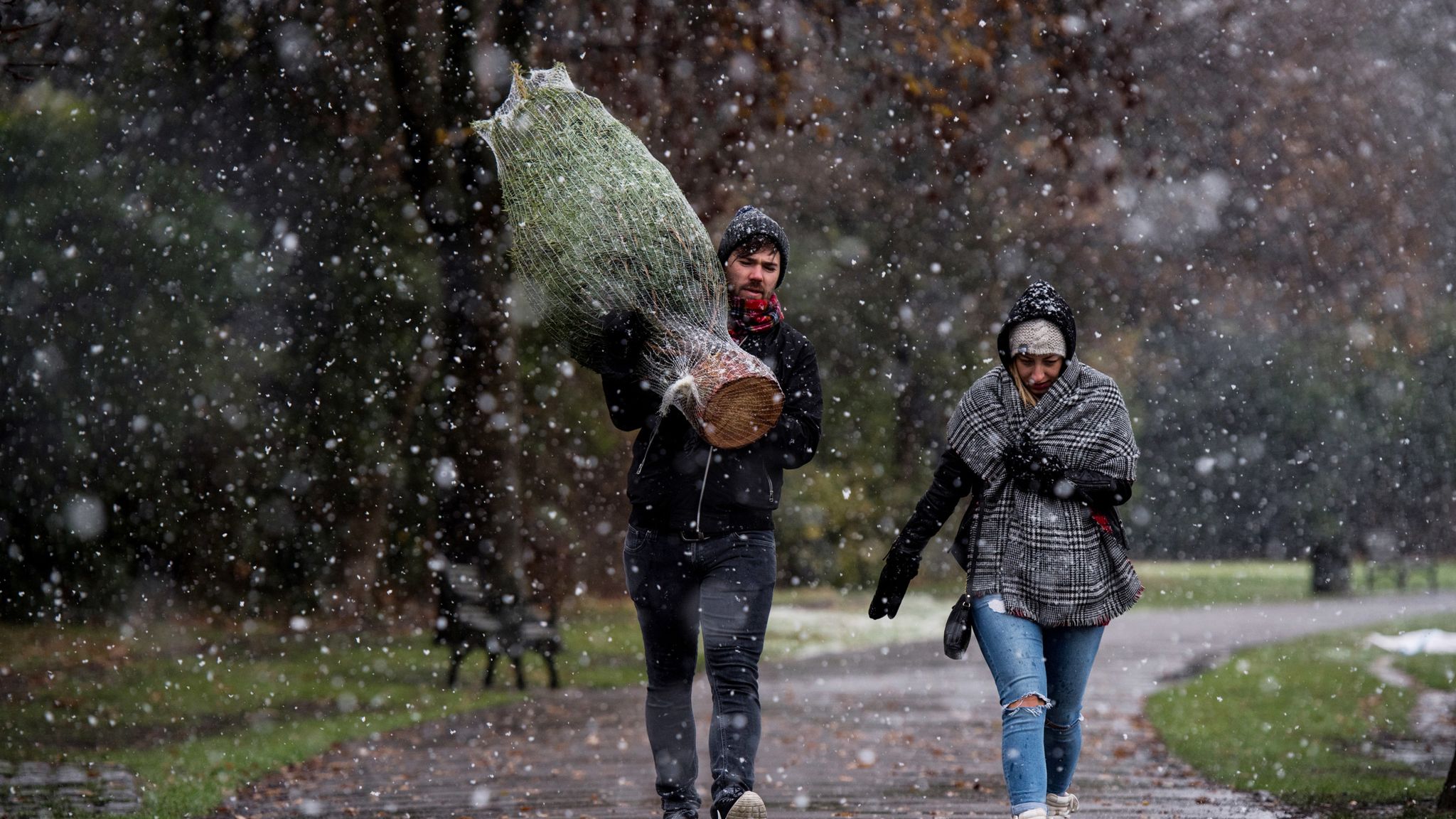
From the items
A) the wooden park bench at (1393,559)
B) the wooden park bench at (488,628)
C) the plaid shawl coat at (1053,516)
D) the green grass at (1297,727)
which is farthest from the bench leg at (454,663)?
the wooden park bench at (1393,559)

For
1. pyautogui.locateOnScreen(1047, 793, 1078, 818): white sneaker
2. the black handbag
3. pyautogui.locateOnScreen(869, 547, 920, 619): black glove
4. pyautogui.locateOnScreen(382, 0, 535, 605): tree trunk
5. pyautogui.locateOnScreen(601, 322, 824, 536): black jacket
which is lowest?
pyautogui.locateOnScreen(1047, 793, 1078, 818): white sneaker

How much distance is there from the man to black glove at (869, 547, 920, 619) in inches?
13.9

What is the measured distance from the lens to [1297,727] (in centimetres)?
1043

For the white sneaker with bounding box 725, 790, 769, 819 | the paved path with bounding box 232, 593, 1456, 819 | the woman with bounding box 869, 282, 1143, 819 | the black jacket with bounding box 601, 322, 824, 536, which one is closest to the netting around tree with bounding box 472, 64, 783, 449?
the black jacket with bounding box 601, 322, 824, 536

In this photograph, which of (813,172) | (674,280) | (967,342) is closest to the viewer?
(674,280)

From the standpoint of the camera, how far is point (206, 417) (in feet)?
56.2

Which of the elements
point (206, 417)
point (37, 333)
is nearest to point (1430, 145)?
point (206, 417)

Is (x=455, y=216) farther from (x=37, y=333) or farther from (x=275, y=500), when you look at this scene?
(x=275, y=500)

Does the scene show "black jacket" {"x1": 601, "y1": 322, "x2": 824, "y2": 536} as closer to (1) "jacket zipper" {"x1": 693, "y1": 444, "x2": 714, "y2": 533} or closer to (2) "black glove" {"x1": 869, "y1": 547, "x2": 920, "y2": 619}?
(1) "jacket zipper" {"x1": 693, "y1": 444, "x2": 714, "y2": 533}

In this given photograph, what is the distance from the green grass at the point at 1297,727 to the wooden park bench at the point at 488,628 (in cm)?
479

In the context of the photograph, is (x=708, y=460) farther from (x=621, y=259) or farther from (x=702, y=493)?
(x=621, y=259)

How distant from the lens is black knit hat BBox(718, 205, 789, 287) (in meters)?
4.93

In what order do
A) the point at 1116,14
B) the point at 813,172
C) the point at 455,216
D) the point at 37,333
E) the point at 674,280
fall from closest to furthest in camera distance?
the point at 674,280, the point at 455,216, the point at 37,333, the point at 1116,14, the point at 813,172

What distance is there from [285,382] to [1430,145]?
15.2m
